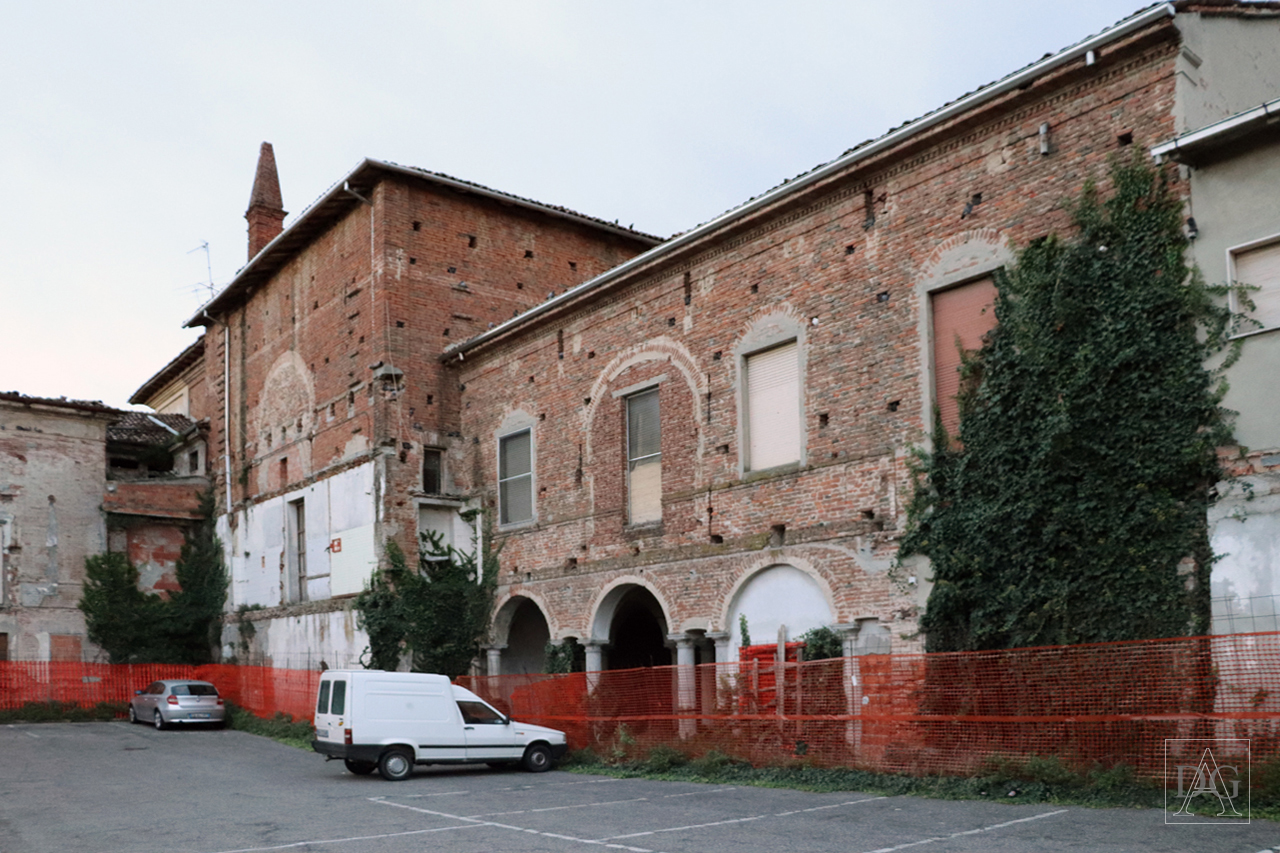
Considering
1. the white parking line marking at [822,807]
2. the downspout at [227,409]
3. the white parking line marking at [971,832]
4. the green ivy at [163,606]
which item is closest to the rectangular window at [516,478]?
the downspout at [227,409]

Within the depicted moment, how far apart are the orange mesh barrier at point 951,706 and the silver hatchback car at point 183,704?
463 inches

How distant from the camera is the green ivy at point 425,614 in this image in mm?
22938

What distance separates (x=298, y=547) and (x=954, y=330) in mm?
17716

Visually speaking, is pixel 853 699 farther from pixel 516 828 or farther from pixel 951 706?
pixel 516 828

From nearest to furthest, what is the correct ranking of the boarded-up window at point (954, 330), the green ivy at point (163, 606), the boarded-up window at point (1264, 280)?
the boarded-up window at point (1264, 280)
the boarded-up window at point (954, 330)
the green ivy at point (163, 606)

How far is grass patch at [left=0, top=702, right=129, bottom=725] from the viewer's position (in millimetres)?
27672

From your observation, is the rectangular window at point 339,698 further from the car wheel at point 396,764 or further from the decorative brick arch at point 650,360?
the decorative brick arch at point 650,360

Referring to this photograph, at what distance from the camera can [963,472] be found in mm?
14305

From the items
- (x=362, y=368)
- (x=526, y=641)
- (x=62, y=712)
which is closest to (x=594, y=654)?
(x=526, y=641)

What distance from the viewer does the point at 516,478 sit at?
23016 mm

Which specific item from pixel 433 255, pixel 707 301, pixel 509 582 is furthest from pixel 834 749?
pixel 433 255

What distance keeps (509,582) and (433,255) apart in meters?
7.19

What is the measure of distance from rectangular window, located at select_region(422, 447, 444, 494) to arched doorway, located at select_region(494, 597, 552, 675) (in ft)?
10.0

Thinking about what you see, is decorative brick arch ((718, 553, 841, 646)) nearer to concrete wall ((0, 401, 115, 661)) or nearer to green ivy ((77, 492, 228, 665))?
green ivy ((77, 492, 228, 665))
